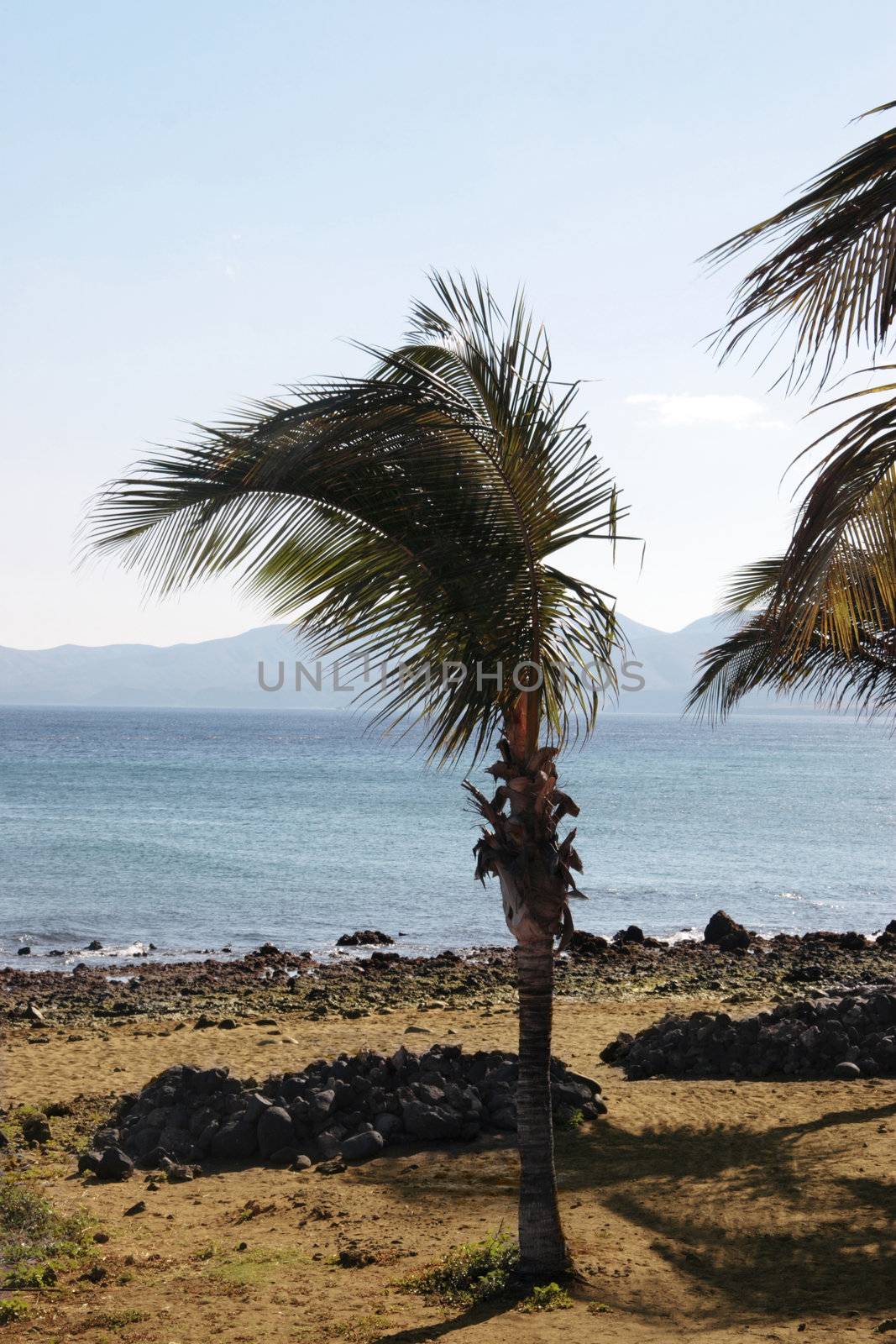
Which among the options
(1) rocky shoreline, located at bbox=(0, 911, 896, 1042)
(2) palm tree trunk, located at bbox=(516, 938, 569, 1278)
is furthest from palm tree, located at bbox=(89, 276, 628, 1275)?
(1) rocky shoreline, located at bbox=(0, 911, 896, 1042)

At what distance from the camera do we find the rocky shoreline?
55.9 feet

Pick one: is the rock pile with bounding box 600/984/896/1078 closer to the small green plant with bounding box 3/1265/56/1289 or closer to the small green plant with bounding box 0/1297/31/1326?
the small green plant with bounding box 3/1265/56/1289

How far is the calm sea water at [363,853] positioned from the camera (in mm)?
29125

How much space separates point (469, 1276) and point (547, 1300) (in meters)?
0.53

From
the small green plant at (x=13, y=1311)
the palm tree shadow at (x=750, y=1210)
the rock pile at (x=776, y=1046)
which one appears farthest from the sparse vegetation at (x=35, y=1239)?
the rock pile at (x=776, y=1046)

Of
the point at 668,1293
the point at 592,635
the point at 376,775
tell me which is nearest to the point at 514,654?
the point at 592,635

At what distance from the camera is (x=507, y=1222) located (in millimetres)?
7660

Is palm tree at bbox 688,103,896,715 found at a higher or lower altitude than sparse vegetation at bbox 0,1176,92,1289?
higher

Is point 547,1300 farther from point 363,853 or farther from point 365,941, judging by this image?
point 363,853

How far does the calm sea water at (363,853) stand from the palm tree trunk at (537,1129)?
1889cm

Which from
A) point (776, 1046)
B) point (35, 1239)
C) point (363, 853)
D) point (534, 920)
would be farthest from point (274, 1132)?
point (363, 853)

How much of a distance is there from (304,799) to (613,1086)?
55702 millimetres

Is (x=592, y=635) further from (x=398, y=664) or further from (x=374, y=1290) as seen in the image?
(x=374, y=1290)

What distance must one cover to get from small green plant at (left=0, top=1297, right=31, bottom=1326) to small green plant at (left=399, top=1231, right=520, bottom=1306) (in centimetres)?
206
